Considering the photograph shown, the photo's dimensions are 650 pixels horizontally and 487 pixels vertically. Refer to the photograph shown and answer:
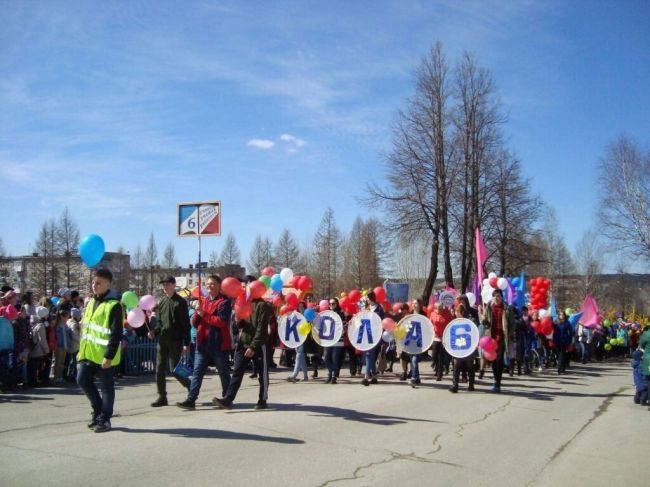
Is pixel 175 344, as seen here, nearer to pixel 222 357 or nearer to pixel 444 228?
pixel 222 357

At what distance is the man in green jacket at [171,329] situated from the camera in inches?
350

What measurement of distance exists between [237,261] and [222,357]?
5575 centimetres

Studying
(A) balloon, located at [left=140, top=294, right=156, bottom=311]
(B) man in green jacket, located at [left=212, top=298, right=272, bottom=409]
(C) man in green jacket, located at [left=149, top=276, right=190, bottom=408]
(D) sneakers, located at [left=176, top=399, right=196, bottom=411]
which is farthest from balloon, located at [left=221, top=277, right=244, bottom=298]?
(A) balloon, located at [left=140, top=294, right=156, bottom=311]

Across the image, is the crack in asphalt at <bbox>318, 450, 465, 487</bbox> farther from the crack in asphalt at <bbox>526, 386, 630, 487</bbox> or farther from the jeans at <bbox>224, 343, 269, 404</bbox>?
the jeans at <bbox>224, 343, 269, 404</bbox>

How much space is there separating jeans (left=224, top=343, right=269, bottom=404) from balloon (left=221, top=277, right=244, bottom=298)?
87 centimetres

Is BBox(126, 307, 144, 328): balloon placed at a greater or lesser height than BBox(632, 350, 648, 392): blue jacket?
greater

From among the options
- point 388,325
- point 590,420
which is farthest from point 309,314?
point 590,420

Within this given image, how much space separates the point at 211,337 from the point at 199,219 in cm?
437

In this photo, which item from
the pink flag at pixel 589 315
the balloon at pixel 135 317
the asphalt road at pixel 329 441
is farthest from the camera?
the pink flag at pixel 589 315

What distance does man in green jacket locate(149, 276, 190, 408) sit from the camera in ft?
29.1

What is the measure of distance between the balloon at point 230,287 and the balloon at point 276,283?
165 inches

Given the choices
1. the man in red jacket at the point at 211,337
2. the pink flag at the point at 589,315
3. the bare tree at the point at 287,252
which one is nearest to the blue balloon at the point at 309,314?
the man in red jacket at the point at 211,337

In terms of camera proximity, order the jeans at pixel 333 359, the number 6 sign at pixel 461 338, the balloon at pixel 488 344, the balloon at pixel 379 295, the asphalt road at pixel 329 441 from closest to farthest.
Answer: the asphalt road at pixel 329 441 < the number 6 sign at pixel 461 338 < the balloon at pixel 488 344 < the jeans at pixel 333 359 < the balloon at pixel 379 295

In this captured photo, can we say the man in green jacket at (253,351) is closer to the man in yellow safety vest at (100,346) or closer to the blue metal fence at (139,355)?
the man in yellow safety vest at (100,346)
